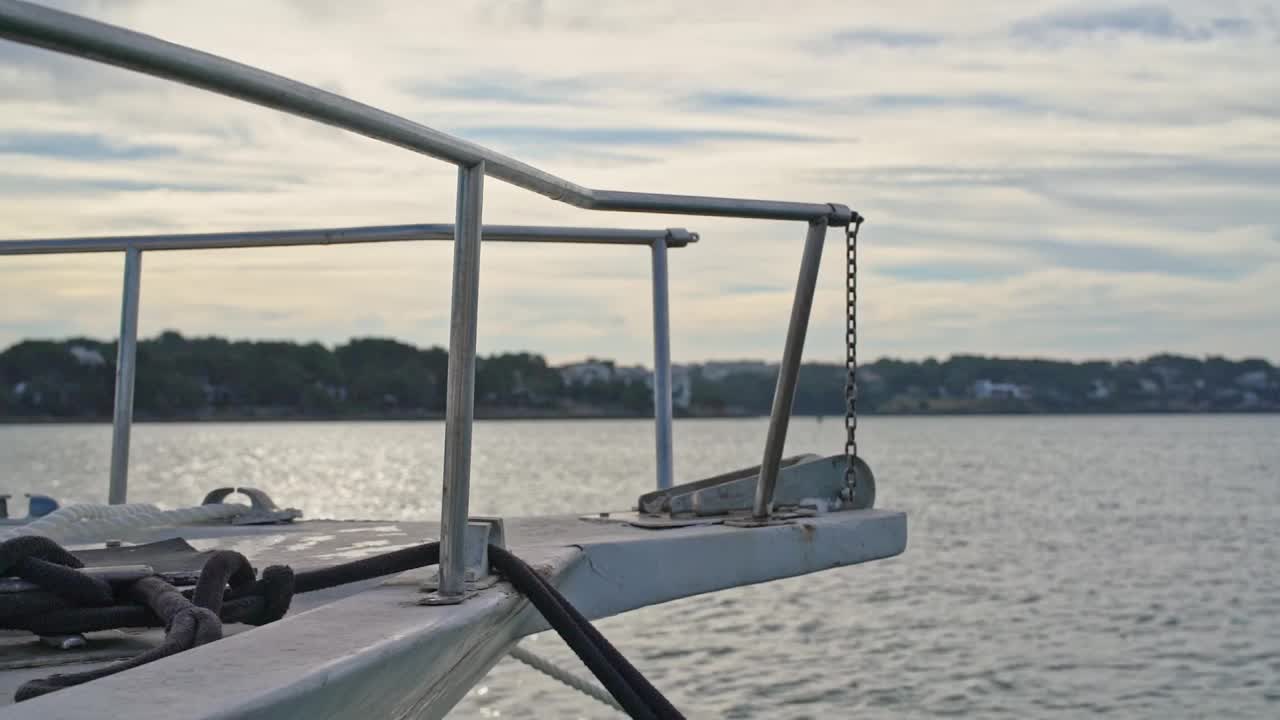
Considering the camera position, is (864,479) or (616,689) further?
(864,479)

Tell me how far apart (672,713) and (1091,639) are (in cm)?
1938

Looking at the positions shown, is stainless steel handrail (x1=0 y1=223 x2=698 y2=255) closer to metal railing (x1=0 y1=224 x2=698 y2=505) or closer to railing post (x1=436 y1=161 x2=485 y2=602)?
metal railing (x1=0 y1=224 x2=698 y2=505)

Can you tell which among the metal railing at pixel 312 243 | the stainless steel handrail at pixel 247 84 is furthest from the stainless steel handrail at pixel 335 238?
the stainless steel handrail at pixel 247 84

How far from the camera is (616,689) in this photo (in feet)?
7.59

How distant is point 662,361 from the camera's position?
4.77 metres

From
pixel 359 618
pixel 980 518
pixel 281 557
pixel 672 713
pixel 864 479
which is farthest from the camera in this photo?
pixel 980 518

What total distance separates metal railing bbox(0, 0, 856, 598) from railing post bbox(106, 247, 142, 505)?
2186 mm

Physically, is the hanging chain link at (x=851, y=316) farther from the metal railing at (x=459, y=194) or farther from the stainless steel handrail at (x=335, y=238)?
the stainless steel handrail at (x=335, y=238)

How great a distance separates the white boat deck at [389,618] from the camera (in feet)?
5.22

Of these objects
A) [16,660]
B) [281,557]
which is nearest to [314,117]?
[16,660]

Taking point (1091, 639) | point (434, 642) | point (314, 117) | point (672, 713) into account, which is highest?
point (314, 117)

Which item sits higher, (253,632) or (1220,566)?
(253,632)

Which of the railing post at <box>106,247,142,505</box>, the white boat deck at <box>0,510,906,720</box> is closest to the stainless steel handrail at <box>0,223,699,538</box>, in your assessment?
the railing post at <box>106,247,142,505</box>

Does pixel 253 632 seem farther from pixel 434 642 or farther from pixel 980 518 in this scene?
pixel 980 518
